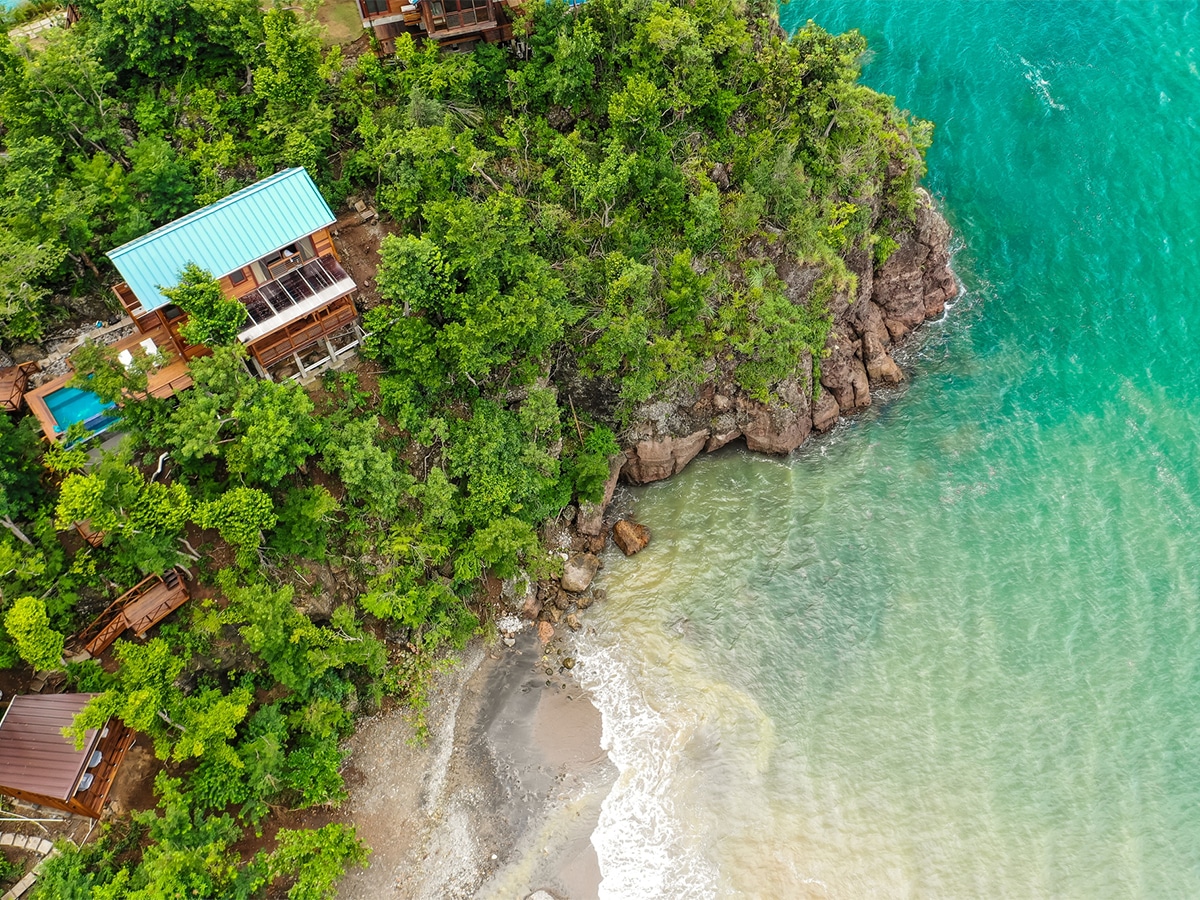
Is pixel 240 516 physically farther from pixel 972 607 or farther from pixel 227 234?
pixel 972 607

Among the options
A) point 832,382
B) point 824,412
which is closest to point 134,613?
point 824,412

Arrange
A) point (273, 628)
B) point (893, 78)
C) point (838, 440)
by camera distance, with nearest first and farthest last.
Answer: point (273, 628) < point (838, 440) < point (893, 78)

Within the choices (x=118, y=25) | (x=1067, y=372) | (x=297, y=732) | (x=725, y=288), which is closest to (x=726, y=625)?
(x=725, y=288)

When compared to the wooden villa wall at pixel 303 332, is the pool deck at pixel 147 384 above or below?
above

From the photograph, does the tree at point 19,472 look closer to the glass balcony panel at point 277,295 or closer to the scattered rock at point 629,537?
the glass balcony panel at point 277,295

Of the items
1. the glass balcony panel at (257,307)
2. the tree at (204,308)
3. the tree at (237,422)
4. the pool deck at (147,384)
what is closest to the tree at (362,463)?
the tree at (237,422)

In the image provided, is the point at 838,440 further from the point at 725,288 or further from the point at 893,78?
the point at 893,78

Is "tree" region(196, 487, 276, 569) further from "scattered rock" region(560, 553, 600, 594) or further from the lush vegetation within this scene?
"scattered rock" region(560, 553, 600, 594)
